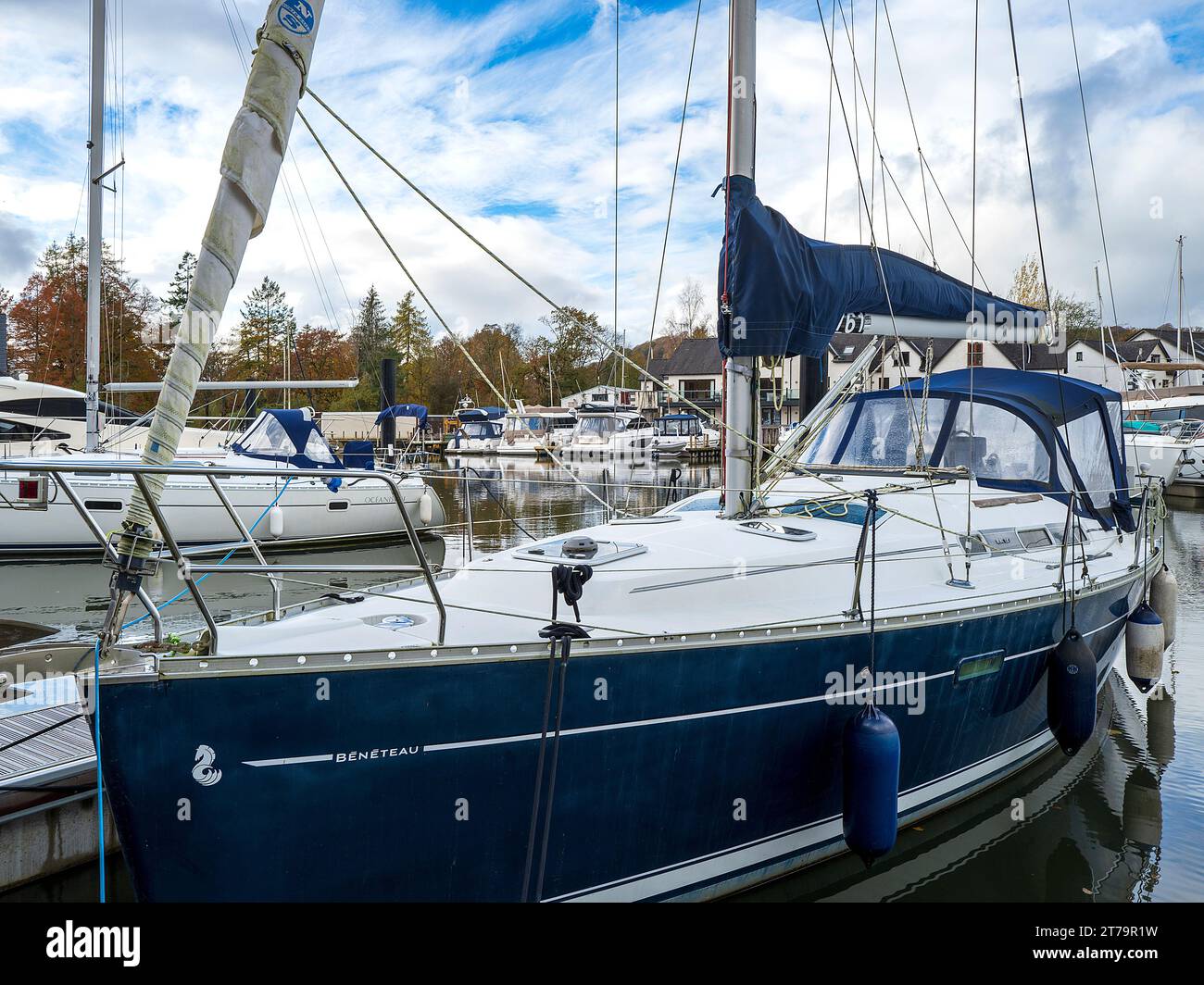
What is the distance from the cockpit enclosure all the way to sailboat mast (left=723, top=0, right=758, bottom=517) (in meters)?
1.00

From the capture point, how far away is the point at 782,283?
4930 mm

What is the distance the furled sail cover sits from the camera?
4.93 metres

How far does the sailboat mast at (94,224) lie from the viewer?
12344 millimetres

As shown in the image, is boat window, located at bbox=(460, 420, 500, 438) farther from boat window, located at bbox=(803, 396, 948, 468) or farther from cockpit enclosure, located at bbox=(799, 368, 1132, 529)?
cockpit enclosure, located at bbox=(799, 368, 1132, 529)

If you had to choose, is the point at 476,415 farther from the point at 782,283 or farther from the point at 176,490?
the point at 782,283

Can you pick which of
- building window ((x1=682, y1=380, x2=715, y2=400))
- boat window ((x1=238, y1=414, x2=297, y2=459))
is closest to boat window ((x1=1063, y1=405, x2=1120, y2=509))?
boat window ((x1=238, y1=414, x2=297, y2=459))

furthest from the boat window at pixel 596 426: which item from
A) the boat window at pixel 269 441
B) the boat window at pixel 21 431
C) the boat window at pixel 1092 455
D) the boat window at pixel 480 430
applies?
the boat window at pixel 1092 455

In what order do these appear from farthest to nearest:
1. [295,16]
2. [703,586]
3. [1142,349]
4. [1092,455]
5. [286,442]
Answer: [1142,349]
[286,442]
[1092,455]
[703,586]
[295,16]

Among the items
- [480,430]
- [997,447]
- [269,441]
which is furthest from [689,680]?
[480,430]

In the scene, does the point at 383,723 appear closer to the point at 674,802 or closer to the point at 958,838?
→ the point at 674,802

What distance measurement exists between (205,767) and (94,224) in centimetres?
1219
